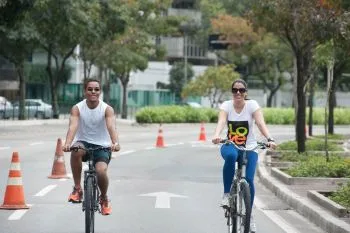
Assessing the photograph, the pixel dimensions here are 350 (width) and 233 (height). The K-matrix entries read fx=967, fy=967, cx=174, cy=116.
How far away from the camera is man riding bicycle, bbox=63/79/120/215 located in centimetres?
1118

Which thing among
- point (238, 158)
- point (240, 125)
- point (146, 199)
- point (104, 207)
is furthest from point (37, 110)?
point (238, 158)

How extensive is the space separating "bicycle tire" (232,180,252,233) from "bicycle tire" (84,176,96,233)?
63.7 inches

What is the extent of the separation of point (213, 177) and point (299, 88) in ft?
15.2

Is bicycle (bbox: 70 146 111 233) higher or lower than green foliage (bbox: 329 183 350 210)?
higher

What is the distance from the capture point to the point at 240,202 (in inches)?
431

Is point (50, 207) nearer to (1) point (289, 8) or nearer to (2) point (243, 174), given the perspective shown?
(2) point (243, 174)

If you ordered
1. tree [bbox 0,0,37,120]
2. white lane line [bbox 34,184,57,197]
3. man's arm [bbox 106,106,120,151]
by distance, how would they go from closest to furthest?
man's arm [bbox 106,106,120,151] < white lane line [bbox 34,184,57,197] < tree [bbox 0,0,37,120]

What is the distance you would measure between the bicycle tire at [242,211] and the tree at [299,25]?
12.4 meters

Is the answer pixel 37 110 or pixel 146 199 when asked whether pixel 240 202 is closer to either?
pixel 146 199

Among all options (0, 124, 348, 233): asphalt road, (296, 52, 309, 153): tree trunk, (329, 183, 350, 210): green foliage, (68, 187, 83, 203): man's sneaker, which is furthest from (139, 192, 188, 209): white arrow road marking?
(296, 52, 309, 153): tree trunk

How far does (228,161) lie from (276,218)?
310cm

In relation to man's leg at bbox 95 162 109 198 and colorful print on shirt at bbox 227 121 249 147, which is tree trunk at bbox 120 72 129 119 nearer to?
colorful print on shirt at bbox 227 121 249 147

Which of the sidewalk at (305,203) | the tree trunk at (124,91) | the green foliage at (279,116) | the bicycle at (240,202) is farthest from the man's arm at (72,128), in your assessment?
the tree trunk at (124,91)

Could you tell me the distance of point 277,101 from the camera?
9831 centimetres
